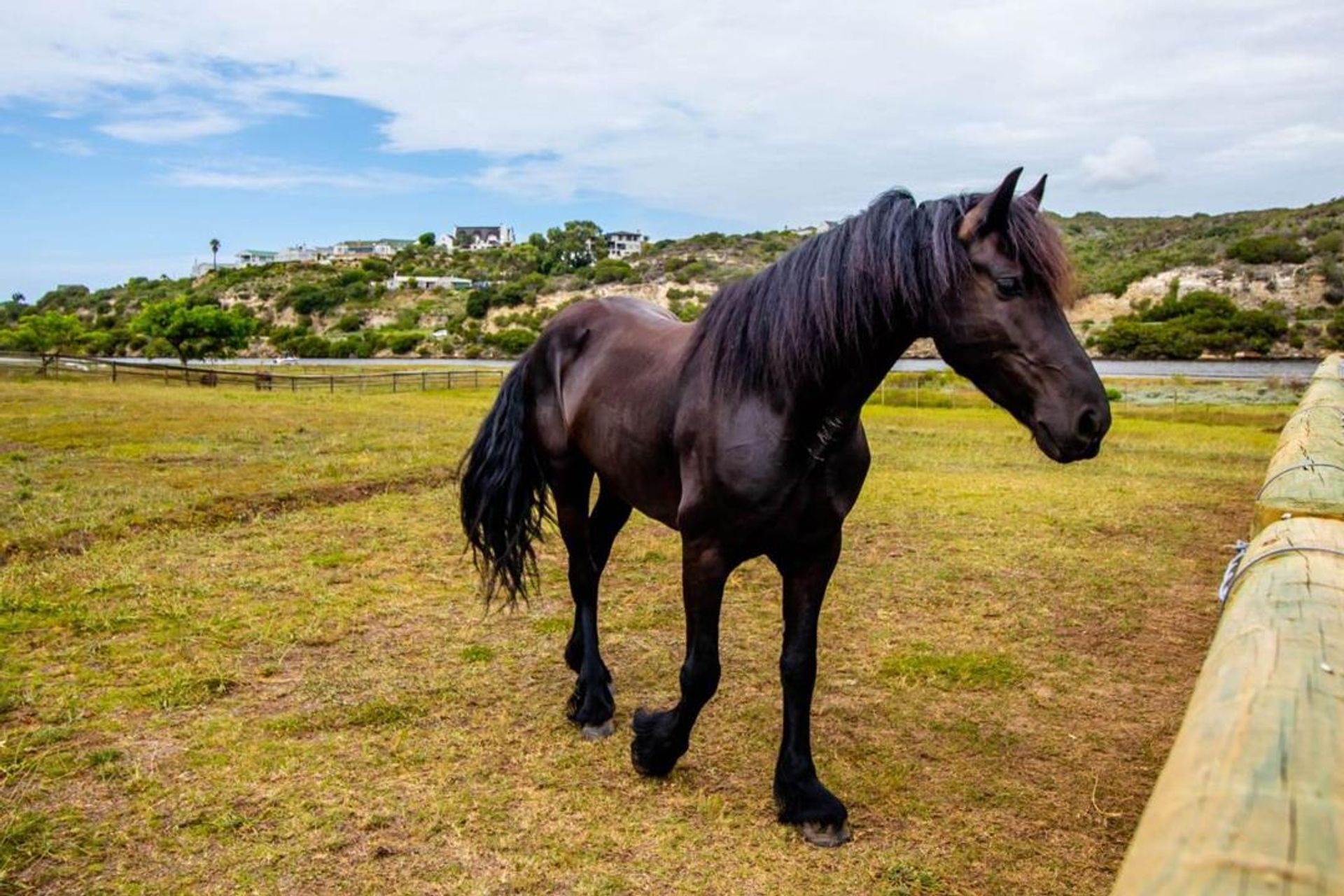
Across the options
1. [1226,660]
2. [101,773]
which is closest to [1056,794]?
[1226,660]

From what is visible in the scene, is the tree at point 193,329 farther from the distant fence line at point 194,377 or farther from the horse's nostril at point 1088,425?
the horse's nostril at point 1088,425

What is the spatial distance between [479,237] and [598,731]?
179231 millimetres

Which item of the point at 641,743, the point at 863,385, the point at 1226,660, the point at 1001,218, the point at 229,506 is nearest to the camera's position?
the point at 1226,660

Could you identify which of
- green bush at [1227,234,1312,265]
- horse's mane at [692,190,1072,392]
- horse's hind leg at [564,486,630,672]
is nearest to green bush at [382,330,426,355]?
green bush at [1227,234,1312,265]

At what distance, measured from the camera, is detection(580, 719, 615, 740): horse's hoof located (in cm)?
394

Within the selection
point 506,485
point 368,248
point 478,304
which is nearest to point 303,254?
point 368,248

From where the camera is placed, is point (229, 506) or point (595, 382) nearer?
point (595, 382)

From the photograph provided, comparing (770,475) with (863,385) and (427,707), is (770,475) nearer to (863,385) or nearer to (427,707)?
(863,385)

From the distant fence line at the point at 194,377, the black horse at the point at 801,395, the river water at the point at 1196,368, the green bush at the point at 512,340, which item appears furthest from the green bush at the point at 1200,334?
the black horse at the point at 801,395

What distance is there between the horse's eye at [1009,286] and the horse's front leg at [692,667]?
1.33m

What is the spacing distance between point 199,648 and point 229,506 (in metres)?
4.32

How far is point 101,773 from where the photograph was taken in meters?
3.36

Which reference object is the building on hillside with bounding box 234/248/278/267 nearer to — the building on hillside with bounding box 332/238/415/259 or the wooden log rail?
the building on hillside with bounding box 332/238/415/259

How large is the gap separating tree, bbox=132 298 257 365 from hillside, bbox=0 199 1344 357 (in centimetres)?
12
